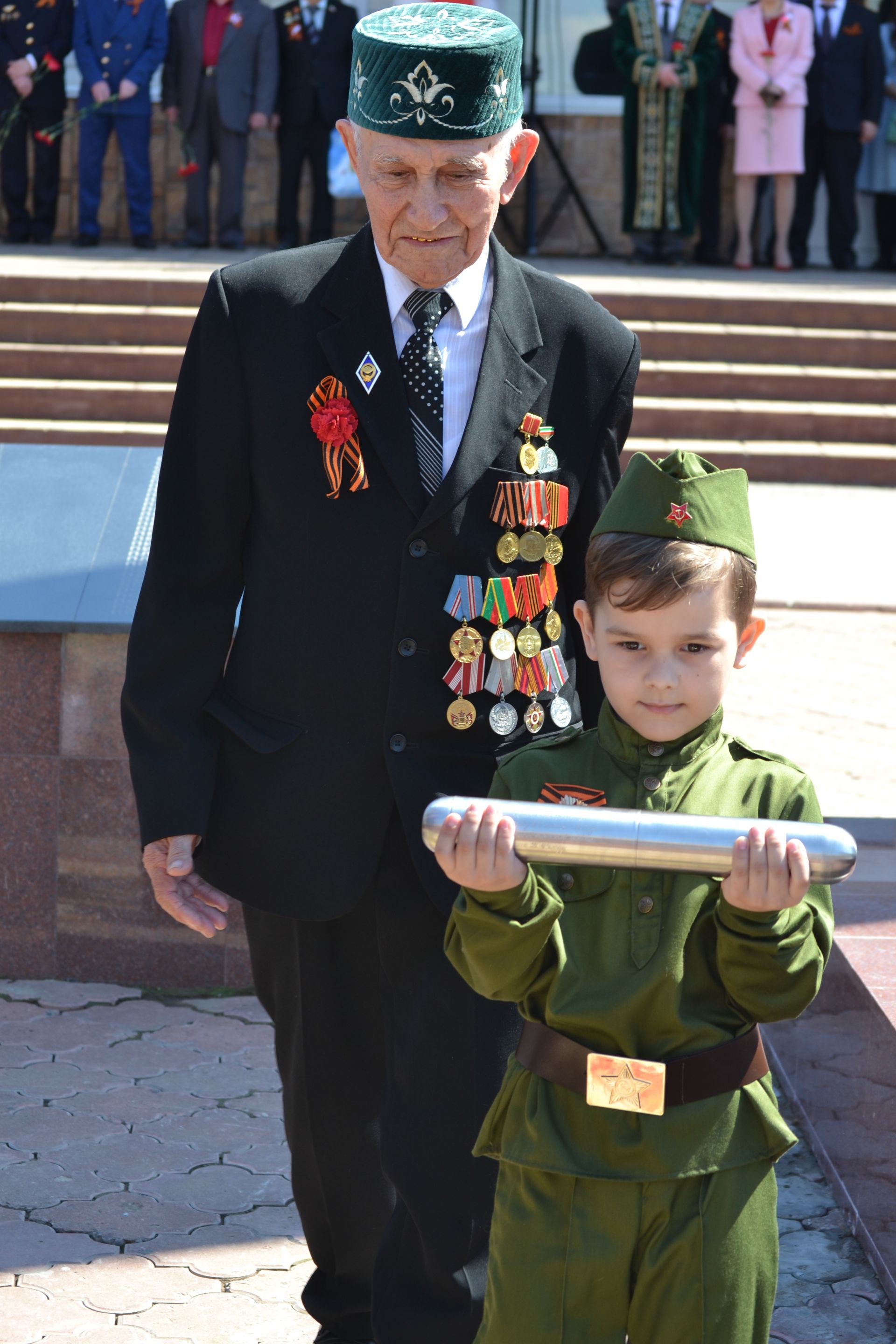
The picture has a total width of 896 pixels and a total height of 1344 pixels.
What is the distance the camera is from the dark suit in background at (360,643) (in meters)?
2.41

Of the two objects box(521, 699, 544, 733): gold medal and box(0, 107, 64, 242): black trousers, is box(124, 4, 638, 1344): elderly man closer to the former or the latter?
box(521, 699, 544, 733): gold medal

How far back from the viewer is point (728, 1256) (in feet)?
6.54

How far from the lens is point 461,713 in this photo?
242 cm

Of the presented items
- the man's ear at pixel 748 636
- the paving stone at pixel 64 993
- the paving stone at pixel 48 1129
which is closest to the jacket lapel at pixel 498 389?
the man's ear at pixel 748 636

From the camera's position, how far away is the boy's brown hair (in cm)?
203

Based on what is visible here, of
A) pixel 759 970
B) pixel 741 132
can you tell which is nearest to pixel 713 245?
pixel 741 132

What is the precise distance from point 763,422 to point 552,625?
9421 millimetres

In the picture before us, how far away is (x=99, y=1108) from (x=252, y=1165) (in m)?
0.41

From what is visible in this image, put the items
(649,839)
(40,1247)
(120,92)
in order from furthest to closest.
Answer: (120,92), (40,1247), (649,839)

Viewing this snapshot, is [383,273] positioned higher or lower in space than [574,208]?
higher

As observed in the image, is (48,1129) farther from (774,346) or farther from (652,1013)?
(774,346)

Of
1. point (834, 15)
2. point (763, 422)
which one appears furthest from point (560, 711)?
point (834, 15)

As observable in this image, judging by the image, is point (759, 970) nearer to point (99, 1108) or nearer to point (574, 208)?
point (99, 1108)

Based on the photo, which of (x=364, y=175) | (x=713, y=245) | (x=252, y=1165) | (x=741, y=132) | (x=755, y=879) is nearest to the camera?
(x=755, y=879)
